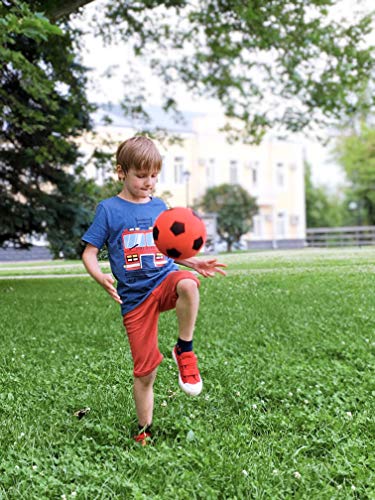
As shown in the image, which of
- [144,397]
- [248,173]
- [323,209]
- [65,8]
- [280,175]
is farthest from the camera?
[323,209]

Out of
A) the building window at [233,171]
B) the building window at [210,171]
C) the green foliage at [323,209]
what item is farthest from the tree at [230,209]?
the green foliage at [323,209]

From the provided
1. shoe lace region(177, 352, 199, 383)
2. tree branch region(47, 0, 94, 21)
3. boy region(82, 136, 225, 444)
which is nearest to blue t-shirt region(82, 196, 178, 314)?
boy region(82, 136, 225, 444)

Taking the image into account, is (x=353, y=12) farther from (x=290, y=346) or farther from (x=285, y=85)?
(x=290, y=346)

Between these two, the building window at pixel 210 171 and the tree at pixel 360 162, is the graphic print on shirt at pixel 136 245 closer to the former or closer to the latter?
the building window at pixel 210 171

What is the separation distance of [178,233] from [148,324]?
0.57 metres

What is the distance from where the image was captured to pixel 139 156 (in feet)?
10.7

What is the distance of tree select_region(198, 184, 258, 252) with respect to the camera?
34.7 meters

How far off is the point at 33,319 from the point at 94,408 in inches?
170

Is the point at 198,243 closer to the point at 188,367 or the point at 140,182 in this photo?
the point at 140,182

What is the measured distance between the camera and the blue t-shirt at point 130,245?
132 inches

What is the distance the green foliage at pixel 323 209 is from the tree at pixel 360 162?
3520 millimetres

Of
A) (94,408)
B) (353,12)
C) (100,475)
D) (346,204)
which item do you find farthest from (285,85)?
(346,204)

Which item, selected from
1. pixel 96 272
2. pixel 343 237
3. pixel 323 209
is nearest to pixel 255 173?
pixel 343 237

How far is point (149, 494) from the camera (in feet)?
9.77
